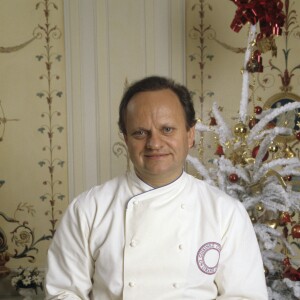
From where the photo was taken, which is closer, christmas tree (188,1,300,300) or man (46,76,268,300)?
man (46,76,268,300)

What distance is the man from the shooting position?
130 centimetres

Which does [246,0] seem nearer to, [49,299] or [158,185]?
[158,185]

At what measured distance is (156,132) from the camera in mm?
1328

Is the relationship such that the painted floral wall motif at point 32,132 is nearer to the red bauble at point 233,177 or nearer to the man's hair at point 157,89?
the red bauble at point 233,177

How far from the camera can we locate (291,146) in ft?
8.95

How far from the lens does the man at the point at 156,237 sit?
1303mm

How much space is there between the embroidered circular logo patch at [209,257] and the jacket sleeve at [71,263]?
1.15ft

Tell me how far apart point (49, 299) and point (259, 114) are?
136 centimetres

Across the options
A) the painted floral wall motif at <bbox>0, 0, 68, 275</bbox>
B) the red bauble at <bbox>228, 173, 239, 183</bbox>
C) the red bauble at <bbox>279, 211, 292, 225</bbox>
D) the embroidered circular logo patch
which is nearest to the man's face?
the embroidered circular logo patch

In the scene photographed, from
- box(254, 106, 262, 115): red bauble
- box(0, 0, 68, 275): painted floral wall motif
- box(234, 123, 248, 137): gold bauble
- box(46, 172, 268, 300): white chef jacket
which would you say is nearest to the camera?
box(46, 172, 268, 300): white chef jacket

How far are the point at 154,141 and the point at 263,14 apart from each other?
1124 mm

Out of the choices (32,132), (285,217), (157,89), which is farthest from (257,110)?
(32,132)

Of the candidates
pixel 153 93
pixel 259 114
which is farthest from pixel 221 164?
pixel 153 93

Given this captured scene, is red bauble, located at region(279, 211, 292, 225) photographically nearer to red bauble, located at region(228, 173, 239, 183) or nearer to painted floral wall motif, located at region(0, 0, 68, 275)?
red bauble, located at region(228, 173, 239, 183)
